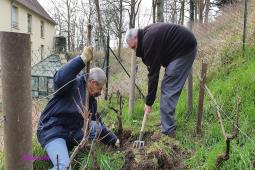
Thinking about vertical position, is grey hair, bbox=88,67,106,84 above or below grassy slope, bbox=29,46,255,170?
above

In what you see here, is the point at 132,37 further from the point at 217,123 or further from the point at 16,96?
the point at 16,96

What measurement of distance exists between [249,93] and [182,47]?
3.98 ft

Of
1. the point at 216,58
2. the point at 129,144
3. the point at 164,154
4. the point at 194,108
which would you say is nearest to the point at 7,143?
the point at 164,154

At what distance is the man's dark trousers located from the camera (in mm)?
4105

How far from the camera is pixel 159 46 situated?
4.01 m

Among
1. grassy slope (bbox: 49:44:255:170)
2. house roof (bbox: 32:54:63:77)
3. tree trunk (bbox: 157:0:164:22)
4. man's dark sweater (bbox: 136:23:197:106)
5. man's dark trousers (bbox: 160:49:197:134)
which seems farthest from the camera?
house roof (bbox: 32:54:63:77)

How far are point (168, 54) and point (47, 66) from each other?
6.99 metres

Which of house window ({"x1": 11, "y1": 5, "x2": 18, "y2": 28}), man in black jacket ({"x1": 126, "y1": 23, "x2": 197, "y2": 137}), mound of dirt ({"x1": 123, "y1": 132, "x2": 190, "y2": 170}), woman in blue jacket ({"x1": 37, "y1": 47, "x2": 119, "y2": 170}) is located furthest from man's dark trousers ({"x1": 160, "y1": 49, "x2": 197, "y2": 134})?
house window ({"x1": 11, "y1": 5, "x2": 18, "y2": 28})

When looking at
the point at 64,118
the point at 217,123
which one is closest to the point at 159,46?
the point at 217,123

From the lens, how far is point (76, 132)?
3.53m

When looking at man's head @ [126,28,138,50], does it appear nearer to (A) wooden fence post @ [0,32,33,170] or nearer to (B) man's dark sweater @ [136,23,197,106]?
(B) man's dark sweater @ [136,23,197,106]

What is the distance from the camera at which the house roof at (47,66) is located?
10.4m

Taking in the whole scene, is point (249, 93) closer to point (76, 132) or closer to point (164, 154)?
point (164, 154)

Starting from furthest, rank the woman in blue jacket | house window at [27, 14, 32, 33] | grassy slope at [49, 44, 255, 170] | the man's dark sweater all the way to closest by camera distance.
→ house window at [27, 14, 32, 33] → the man's dark sweater → the woman in blue jacket → grassy slope at [49, 44, 255, 170]
